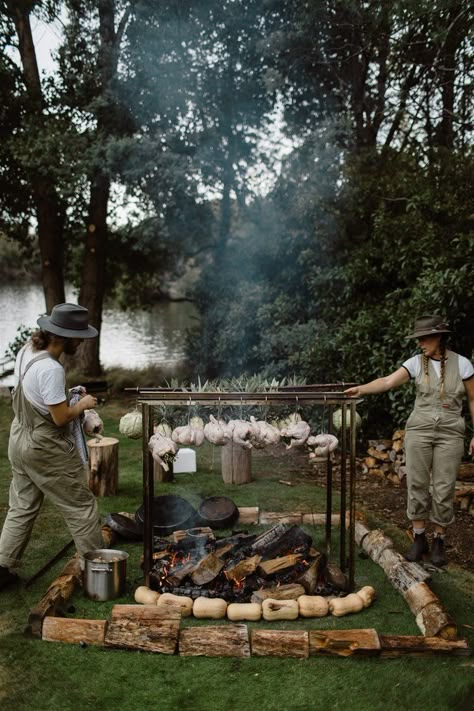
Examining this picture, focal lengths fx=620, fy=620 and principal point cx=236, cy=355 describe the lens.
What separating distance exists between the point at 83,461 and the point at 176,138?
9139 millimetres

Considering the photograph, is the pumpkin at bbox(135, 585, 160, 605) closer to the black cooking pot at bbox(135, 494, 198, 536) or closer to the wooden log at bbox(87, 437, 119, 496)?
the black cooking pot at bbox(135, 494, 198, 536)

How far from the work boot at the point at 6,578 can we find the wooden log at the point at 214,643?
5.64ft

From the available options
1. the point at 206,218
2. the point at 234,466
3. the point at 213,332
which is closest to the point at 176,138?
the point at 206,218

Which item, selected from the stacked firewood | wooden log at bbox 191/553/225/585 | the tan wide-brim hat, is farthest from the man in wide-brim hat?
the stacked firewood

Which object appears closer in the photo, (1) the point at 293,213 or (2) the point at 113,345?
(1) the point at 293,213

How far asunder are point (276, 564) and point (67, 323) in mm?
2538

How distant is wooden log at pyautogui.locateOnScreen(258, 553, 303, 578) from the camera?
498 cm

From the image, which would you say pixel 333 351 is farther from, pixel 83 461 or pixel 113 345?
pixel 113 345

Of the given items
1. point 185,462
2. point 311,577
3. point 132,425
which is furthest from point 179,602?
point 185,462

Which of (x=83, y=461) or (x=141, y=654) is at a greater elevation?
(x=83, y=461)

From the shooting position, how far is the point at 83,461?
15.9 feet

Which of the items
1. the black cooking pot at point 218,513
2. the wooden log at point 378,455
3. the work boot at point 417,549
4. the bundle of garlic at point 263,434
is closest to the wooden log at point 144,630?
the bundle of garlic at point 263,434

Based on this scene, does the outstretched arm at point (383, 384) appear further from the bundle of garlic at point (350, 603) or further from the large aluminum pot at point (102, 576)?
the large aluminum pot at point (102, 576)

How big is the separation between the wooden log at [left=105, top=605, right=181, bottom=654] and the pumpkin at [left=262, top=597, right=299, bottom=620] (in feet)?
2.21
